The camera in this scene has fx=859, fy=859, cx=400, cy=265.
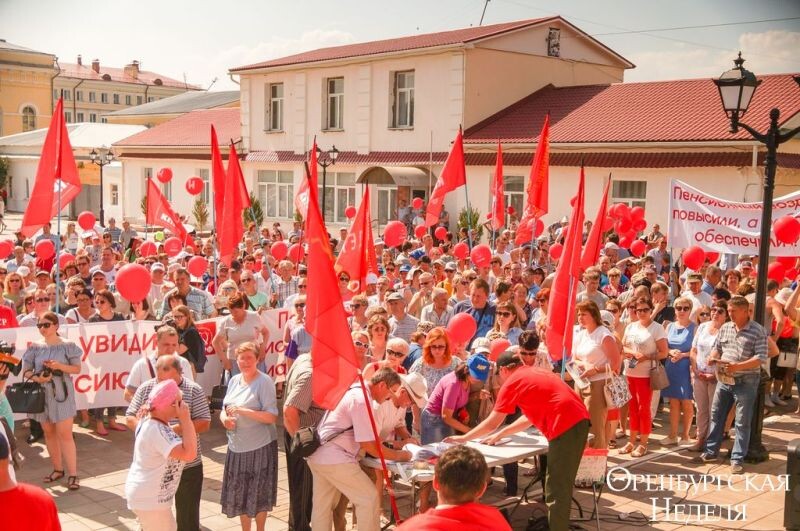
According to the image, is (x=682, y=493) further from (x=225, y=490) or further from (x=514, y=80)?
(x=514, y=80)

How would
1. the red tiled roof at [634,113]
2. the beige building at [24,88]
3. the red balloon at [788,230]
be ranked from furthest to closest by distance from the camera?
the beige building at [24,88]
the red tiled roof at [634,113]
the red balloon at [788,230]

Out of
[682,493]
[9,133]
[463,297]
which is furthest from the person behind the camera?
[9,133]

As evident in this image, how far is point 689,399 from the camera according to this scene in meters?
9.70

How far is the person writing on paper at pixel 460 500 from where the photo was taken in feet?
12.5

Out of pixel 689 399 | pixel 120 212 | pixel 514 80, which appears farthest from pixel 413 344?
pixel 120 212

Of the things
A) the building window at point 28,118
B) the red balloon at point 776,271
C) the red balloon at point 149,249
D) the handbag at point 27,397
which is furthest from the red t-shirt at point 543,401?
the building window at point 28,118

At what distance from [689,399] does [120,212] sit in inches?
1654

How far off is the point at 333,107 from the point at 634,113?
41.7 ft

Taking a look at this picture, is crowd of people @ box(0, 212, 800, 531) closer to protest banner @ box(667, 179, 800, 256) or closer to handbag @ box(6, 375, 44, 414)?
handbag @ box(6, 375, 44, 414)

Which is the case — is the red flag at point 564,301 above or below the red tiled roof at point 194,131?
below

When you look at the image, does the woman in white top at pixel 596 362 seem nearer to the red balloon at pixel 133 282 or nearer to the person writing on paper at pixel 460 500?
the person writing on paper at pixel 460 500

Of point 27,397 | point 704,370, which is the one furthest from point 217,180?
point 704,370

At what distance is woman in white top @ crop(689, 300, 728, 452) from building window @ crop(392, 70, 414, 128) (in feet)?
75.6

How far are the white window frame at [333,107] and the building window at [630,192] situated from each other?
12594 mm
